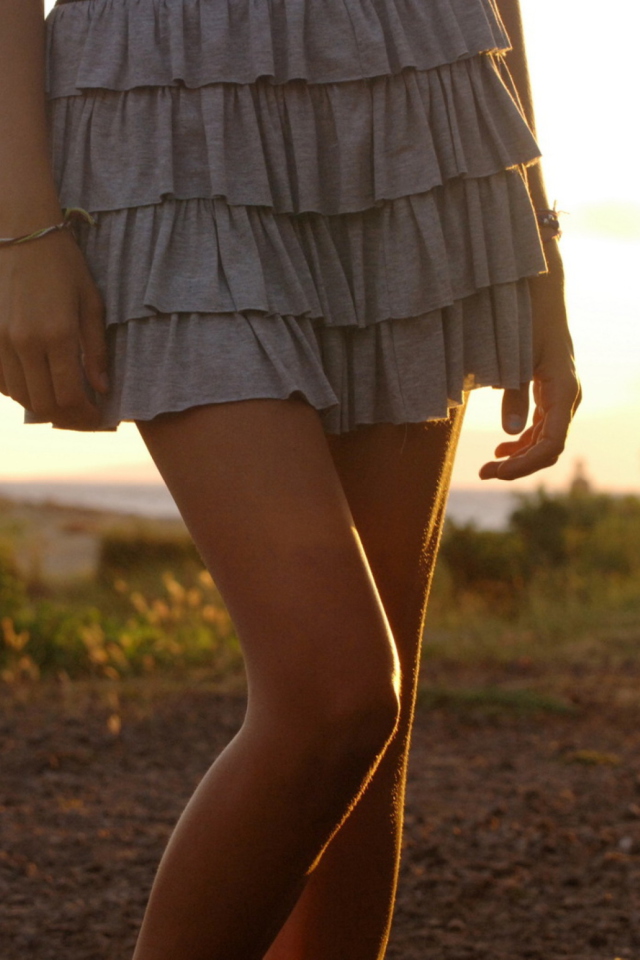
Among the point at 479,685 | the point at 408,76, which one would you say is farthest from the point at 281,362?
the point at 479,685

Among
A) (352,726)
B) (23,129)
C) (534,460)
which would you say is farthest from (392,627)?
(23,129)

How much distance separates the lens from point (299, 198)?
139cm

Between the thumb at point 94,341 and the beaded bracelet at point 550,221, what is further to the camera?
the beaded bracelet at point 550,221

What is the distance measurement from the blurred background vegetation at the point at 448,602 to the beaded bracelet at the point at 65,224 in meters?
3.59

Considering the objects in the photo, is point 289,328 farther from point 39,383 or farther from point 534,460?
point 534,460

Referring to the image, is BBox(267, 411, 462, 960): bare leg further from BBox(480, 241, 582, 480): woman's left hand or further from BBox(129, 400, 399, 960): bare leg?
BBox(129, 400, 399, 960): bare leg

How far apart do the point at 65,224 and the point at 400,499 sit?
590 millimetres

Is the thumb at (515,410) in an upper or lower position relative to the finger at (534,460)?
upper

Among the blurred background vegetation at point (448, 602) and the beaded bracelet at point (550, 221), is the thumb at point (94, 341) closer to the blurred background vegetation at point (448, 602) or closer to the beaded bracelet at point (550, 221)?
the beaded bracelet at point (550, 221)

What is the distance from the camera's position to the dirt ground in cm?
235

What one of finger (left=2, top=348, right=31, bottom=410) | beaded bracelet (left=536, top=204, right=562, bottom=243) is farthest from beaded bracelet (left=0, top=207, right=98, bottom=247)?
beaded bracelet (left=536, top=204, right=562, bottom=243)

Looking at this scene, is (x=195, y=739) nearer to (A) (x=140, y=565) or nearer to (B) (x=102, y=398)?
(B) (x=102, y=398)

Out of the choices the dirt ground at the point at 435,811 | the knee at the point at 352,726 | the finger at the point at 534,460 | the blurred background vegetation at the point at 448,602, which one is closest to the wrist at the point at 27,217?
the knee at the point at 352,726

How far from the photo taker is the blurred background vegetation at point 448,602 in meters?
5.26
